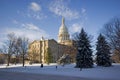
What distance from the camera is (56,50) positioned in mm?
112500

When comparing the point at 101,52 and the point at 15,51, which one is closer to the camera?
the point at 101,52

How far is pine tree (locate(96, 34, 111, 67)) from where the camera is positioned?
41.1 m

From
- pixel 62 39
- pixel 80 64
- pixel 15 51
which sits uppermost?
pixel 62 39

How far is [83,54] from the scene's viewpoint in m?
39.5

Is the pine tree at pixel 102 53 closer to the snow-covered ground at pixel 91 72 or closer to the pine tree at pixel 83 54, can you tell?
the pine tree at pixel 83 54

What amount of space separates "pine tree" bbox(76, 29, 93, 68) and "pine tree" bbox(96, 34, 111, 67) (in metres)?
2.98

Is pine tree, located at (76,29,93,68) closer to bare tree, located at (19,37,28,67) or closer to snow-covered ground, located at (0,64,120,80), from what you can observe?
snow-covered ground, located at (0,64,120,80)

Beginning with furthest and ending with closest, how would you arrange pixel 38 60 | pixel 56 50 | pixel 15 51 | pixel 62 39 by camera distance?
pixel 62 39 < pixel 56 50 < pixel 38 60 < pixel 15 51

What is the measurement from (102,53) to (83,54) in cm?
504

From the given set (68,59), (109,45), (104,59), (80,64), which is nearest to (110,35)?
(109,45)

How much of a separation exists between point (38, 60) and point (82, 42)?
61.7m

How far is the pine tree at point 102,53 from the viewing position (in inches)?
1619

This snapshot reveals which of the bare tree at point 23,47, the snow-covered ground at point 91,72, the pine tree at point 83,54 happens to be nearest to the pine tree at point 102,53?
the pine tree at point 83,54

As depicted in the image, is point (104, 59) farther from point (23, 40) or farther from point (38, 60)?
point (38, 60)
